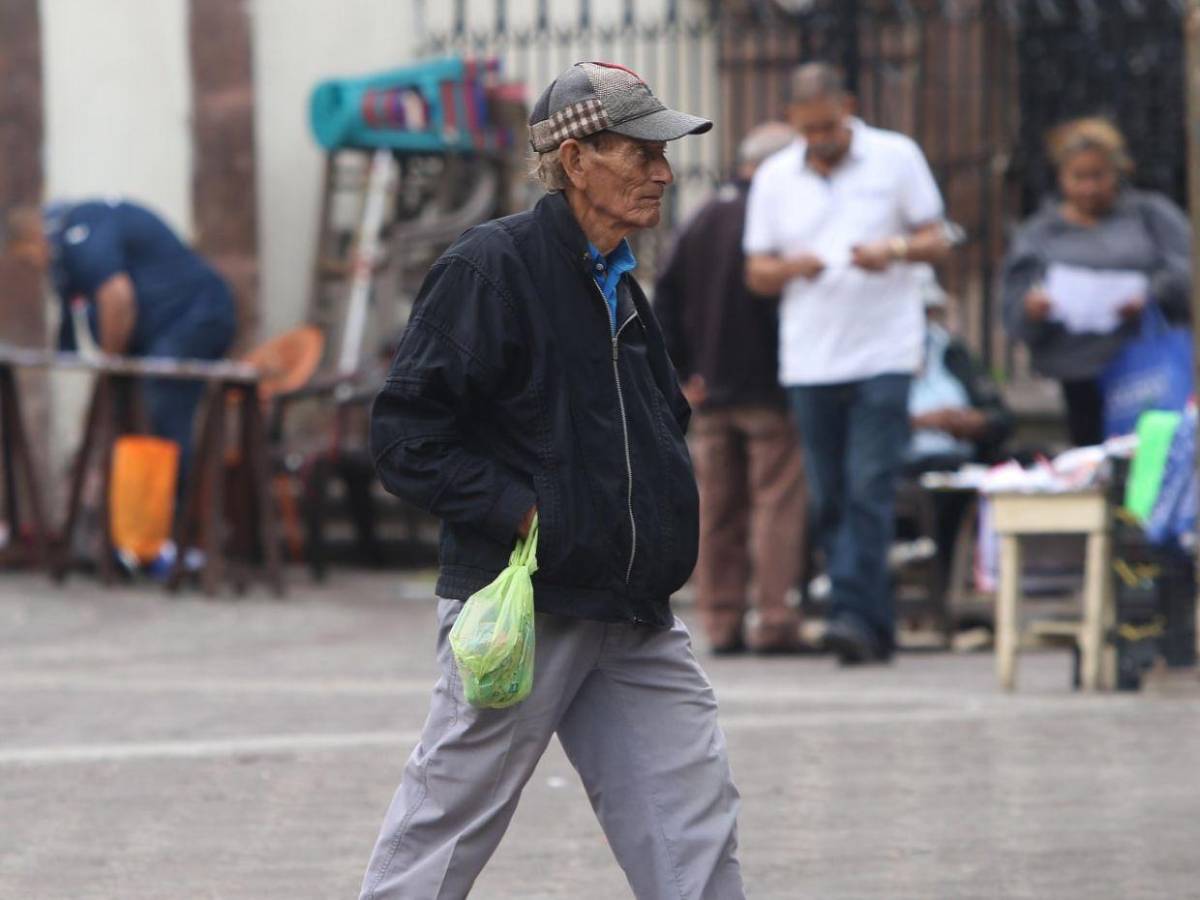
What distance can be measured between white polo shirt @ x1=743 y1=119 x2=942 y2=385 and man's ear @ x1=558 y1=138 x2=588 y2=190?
5.09m

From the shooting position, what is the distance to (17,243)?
13039 millimetres

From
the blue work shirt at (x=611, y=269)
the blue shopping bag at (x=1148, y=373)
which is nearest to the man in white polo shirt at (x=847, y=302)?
the blue shopping bag at (x=1148, y=373)

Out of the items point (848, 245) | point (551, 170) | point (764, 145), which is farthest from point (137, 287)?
point (551, 170)

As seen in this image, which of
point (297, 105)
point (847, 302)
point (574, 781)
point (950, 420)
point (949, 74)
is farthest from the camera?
point (297, 105)

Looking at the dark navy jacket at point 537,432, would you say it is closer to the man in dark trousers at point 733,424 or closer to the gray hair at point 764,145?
the man in dark trousers at point 733,424

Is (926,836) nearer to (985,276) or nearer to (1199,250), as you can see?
(1199,250)

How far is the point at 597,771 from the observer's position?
164 inches

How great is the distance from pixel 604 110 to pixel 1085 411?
21.6 feet

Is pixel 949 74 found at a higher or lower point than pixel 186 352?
higher

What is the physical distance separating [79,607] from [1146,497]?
531 centimetres

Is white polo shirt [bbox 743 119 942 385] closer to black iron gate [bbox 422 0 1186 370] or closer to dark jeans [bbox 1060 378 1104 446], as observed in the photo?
dark jeans [bbox 1060 378 1104 446]

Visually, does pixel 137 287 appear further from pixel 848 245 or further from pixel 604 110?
pixel 604 110

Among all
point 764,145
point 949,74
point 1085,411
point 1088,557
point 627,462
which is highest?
point 949,74

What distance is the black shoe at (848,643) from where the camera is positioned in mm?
9289
